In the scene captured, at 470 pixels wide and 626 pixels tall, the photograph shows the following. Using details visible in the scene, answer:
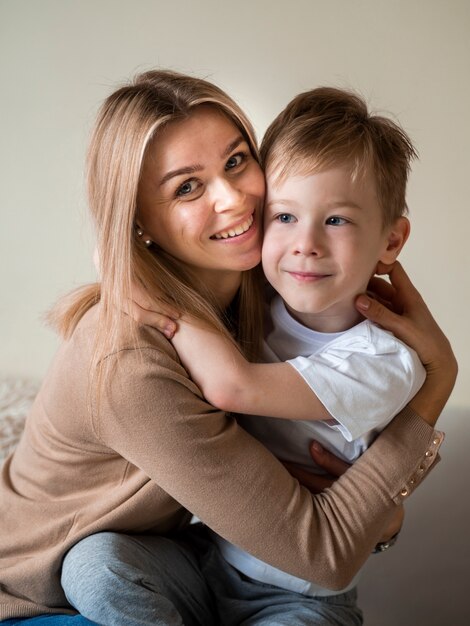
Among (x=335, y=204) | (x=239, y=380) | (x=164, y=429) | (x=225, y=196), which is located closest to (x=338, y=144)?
(x=335, y=204)

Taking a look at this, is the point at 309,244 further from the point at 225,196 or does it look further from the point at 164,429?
the point at 164,429

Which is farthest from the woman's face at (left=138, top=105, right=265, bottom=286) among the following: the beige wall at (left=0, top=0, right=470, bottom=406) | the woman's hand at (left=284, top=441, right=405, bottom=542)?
the beige wall at (left=0, top=0, right=470, bottom=406)

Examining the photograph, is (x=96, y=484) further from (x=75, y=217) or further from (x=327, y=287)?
(x=75, y=217)

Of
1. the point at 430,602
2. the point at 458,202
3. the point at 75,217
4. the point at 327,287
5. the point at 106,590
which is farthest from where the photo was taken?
the point at 75,217

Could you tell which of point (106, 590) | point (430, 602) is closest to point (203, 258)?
point (106, 590)

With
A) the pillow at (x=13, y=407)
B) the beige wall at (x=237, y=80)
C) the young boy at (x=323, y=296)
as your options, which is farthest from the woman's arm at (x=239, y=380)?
the beige wall at (x=237, y=80)

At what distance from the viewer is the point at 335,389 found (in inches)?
59.1

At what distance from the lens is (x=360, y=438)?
167 centimetres

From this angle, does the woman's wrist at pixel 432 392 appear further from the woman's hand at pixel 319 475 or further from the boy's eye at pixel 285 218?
the boy's eye at pixel 285 218

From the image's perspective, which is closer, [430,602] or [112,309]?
[112,309]

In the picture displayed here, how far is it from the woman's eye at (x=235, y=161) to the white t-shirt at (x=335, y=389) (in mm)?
343

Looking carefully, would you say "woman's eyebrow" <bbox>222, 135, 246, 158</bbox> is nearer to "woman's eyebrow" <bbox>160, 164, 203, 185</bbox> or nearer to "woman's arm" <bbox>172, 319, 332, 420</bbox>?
"woman's eyebrow" <bbox>160, 164, 203, 185</bbox>

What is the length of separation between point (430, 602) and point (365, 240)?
1.12 meters

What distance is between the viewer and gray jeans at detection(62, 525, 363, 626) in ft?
4.83
